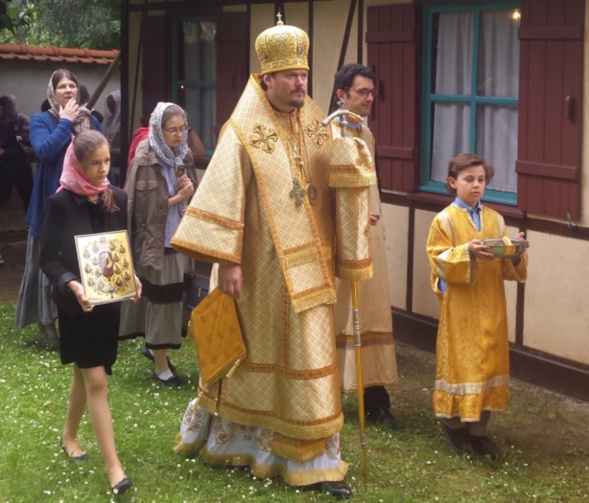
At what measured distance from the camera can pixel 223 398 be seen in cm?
536

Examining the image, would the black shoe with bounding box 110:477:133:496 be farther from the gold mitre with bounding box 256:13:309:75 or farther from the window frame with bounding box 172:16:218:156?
the window frame with bounding box 172:16:218:156

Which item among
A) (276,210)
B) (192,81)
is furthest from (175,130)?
(192,81)

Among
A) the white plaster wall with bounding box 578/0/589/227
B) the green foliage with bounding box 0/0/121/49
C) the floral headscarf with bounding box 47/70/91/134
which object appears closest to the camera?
the white plaster wall with bounding box 578/0/589/227

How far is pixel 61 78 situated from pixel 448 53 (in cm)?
261

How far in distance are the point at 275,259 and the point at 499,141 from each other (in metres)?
2.89

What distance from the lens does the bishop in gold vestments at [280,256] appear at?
5055 millimetres

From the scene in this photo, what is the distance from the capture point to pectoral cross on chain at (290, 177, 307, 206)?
16.9 feet

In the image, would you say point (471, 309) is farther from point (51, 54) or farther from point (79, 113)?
point (51, 54)

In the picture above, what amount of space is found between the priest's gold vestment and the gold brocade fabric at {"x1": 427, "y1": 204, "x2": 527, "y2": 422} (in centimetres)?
69

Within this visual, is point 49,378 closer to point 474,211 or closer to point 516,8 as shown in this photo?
point 474,211

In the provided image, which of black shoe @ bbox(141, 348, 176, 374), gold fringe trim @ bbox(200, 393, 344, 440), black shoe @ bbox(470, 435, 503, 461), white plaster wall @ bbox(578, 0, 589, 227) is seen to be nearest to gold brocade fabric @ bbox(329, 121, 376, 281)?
gold fringe trim @ bbox(200, 393, 344, 440)

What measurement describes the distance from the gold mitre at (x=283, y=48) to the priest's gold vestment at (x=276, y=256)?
0.19 metres

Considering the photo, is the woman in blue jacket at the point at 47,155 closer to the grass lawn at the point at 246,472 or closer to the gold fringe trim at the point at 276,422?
the grass lawn at the point at 246,472

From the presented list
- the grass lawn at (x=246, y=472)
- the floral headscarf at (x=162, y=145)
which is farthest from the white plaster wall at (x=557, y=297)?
the floral headscarf at (x=162, y=145)
